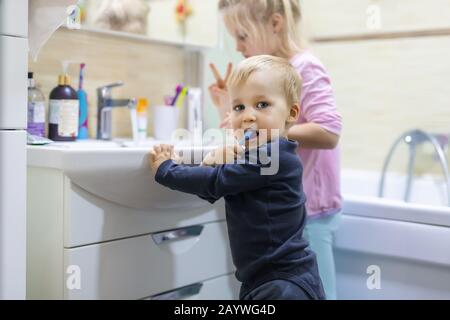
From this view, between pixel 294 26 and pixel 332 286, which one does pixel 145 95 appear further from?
pixel 332 286

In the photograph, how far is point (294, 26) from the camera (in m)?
1.44

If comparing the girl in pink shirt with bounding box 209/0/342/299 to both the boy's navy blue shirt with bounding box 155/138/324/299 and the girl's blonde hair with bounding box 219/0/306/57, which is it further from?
the boy's navy blue shirt with bounding box 155/138/324/299

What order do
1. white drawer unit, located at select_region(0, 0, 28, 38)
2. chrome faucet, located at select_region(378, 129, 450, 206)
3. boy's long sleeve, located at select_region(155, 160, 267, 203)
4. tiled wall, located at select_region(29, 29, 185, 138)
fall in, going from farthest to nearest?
chrome faucet, located at select_region(378, 129, 450, 206)
tiled wall, located at select_region(29, 29, 185, 138)
boy's long sleeve, located at select_region(155, 160, 267, 203)
white drawer unit, located at select_region(0, 0, 28, 38)

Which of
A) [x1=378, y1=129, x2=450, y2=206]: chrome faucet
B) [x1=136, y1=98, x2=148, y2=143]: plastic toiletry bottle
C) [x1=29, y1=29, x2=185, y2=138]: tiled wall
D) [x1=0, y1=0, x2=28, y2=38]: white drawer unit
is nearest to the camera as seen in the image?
[x1=0, y1=0, x2=28, y2=38]: white drawer unit

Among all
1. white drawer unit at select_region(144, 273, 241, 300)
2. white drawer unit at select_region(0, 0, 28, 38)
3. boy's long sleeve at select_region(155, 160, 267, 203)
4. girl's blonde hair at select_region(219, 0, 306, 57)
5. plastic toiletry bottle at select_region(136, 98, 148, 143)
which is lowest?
white drawer unit at select_region(144, 273, 241, 300)

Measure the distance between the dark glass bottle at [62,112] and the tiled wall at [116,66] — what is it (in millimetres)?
86

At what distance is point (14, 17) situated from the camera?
3.17 ft

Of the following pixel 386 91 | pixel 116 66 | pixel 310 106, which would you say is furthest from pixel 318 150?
pixel 386 91

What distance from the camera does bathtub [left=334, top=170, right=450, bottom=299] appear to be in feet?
4.57

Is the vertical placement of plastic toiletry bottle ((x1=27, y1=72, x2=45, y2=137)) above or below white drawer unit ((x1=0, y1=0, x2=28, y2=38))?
below

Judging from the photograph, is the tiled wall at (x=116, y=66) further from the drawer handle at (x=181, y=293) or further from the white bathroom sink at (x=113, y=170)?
the drawer handle at (x=181, y=293)

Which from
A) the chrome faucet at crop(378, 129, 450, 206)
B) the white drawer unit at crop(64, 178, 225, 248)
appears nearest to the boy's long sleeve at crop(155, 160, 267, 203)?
the white drawer unit at crop(64, 178, 225, 248)
